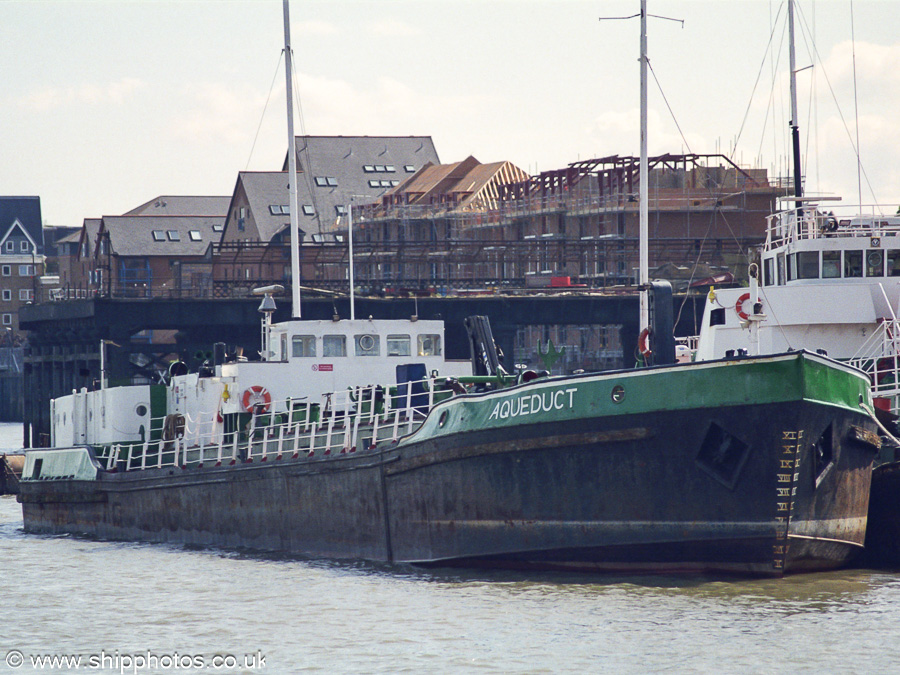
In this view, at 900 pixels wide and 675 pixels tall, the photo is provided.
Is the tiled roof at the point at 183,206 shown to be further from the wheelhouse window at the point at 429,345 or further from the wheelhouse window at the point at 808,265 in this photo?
the wheelhouse window at the point at 808,265

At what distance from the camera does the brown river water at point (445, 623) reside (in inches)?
606

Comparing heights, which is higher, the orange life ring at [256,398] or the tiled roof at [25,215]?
the tiled roof at [25,215]

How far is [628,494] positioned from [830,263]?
10.3 meters

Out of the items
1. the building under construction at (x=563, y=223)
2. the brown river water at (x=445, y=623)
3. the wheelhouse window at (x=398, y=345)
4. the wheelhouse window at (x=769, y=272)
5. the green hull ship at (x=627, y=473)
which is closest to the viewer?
the brown river water at (x=445, y=623)

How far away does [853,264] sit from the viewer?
26828mm

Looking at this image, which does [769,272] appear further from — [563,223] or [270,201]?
[270,201]

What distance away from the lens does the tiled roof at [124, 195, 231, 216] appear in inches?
4636

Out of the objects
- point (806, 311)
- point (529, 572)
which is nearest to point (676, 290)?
point (806, 311)

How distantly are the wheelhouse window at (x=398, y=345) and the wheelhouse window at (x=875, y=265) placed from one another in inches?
396

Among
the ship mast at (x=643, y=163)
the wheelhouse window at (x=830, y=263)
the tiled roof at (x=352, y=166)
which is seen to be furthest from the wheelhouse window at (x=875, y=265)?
the tiled roof at (x=352, y=166)

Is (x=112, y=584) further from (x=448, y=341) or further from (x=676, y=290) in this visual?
(x=676, y=290)

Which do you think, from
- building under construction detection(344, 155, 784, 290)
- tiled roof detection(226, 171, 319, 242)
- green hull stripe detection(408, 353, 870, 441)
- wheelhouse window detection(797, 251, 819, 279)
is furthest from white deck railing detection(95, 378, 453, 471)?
tiled roof detection(226, 171, 319, 242)

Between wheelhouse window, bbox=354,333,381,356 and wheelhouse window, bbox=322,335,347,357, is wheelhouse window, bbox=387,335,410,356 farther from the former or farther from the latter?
wheelhouse window, bbox=322,335,347,357

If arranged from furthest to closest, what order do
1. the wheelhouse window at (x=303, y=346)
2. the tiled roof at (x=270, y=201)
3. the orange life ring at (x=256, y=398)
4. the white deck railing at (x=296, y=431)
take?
the tiled roof at (x=270, y=201) < the wheelhouse window at (x=303, y=346) < the orange life ring at (x=256, y=398) < the white deck railing at (x=296, y=431)
